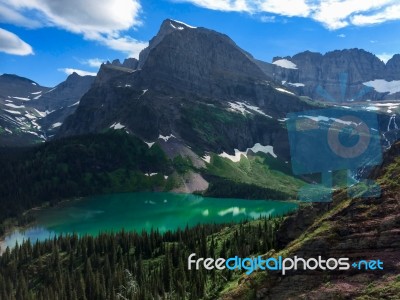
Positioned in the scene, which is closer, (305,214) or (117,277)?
(305,214)

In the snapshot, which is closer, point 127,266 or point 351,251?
point 351,251

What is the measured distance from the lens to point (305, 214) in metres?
56.1

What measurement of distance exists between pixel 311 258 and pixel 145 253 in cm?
8990

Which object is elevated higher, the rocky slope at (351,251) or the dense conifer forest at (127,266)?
the rocky slope at (351,251)

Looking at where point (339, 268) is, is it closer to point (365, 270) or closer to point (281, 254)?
point (365, 270)

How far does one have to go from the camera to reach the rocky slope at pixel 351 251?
31.5 metres

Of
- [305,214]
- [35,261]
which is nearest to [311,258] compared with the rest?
[305,214]

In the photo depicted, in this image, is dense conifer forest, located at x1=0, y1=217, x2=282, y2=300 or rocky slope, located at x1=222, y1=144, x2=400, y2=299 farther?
dense conifer forest, located at x1=0, y1=217, x2=282, y2=300

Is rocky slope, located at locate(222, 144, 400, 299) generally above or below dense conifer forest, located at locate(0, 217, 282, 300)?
above

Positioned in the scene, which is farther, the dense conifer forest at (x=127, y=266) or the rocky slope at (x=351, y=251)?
the dense conifer forest at (x=127, y=266)

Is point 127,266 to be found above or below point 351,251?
below

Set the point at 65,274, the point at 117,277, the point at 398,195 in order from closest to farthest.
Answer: the point at 398,195, the point at 117,277, the point at 65,274

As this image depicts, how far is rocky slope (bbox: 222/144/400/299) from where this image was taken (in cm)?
3155

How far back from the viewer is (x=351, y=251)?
3456cm
